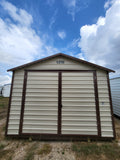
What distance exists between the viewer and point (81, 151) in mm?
2008

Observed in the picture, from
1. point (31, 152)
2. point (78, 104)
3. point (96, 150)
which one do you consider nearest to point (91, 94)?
point (78, 104)

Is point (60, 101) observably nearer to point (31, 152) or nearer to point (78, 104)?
point (78, 104)

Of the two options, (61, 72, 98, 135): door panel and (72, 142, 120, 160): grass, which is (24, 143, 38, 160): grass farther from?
(72, 142, 120, 160): grass

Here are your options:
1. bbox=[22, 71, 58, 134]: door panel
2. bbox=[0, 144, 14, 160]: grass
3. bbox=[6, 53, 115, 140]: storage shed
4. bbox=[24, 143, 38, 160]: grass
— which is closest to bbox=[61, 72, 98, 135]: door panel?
bbox=[6, 53, 115, 140]: storage shed

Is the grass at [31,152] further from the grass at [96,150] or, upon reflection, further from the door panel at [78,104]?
the grass at [96,150]

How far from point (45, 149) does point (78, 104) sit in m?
1.81

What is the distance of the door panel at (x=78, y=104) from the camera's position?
248 cm

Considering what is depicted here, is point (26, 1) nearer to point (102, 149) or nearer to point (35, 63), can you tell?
point (35, 63)

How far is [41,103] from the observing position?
2.67 m

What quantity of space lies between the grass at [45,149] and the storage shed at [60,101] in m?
0.25

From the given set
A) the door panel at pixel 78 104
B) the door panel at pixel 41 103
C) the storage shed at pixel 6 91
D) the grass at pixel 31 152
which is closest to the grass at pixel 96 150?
the door panel at pixel 78 104

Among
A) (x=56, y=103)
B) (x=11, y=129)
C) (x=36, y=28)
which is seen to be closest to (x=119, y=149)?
(x=56, y=103)

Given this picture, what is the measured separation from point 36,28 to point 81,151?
27.9ft

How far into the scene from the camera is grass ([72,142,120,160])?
1842mm
